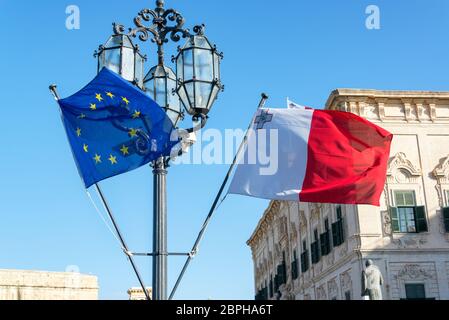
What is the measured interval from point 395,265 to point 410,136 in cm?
587

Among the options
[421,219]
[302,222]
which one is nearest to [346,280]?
[421,219]

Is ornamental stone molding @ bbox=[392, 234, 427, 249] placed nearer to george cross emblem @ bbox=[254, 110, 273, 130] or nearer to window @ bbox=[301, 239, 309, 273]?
window @ bbox=[301, 239, 309, 273]

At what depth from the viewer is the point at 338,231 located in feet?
93.4

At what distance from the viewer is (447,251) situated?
88.9 ft

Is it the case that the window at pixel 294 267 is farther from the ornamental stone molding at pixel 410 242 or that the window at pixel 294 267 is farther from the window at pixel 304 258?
the ornamental stone molding at pixel 410 242

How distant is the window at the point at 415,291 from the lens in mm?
26430

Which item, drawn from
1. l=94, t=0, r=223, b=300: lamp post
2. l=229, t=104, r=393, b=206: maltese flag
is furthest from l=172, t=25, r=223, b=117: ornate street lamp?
l=229, t=104, r=393, b=206: maltese flag

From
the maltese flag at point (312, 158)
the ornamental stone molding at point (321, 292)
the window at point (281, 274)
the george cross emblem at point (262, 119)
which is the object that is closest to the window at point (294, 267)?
the window at point (281, 274)

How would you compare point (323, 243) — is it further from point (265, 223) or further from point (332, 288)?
point (265, 223)

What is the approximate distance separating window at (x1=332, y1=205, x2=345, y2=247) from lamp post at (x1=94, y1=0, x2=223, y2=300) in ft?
66.7

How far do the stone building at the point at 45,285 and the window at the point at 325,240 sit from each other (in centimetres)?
1507

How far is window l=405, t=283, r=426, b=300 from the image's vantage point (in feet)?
86.7
